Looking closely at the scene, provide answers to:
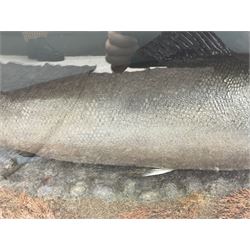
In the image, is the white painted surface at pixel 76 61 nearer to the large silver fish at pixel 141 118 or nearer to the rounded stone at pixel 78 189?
the large silver fish at pixel 141 118

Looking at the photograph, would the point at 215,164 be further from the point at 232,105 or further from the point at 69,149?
the point at 69,149

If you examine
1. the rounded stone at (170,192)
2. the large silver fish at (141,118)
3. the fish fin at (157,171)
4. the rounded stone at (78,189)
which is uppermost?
the large silver fish at (141,118)

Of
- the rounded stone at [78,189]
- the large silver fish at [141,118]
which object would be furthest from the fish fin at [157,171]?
the rounded stone at [78,189]

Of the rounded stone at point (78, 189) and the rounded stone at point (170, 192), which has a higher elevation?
the rounded stone at point (170, 192)

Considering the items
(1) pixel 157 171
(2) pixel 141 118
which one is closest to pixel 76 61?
(2) pixel 141 118

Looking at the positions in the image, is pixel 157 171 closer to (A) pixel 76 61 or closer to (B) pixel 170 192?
(B) pixel 170 192
